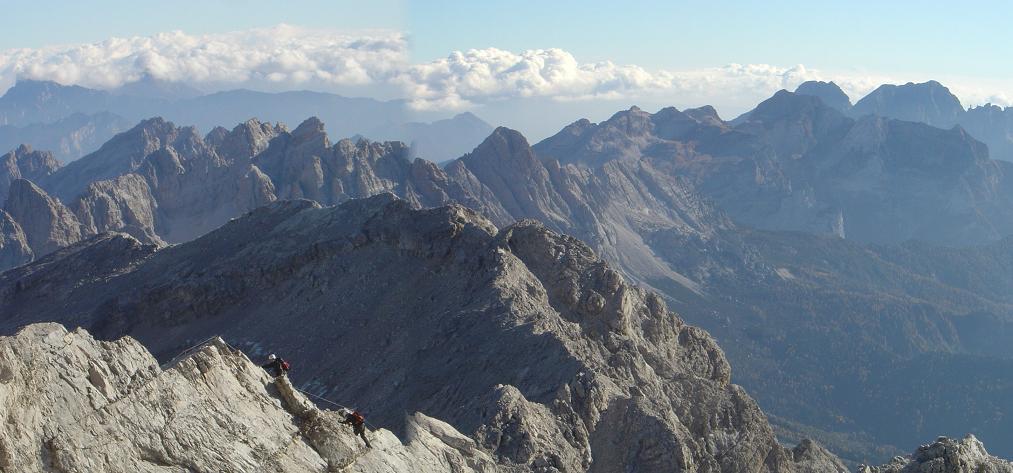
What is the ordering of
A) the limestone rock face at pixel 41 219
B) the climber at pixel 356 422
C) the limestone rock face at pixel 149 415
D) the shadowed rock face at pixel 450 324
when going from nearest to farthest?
1. the limestone rock face at pixel 149 415
2. the climber at pixel 356 422
3. the shadowed rock face at pixel 450 324
4. the limestone rock face at pixel 41 219

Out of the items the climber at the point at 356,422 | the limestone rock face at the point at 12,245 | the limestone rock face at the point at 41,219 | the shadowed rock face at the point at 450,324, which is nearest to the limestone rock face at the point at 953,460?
the shadowed rock face at the point at 450,324

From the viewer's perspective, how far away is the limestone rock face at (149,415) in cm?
2803

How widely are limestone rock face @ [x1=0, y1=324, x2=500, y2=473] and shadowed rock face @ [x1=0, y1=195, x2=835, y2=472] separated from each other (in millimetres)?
19707

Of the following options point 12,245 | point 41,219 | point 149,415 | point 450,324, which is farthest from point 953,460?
point 41,219

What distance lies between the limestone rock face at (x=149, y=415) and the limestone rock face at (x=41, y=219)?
158593 millimetres

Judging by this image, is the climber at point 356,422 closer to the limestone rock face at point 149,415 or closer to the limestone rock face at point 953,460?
the limestone rock face at point 149,415

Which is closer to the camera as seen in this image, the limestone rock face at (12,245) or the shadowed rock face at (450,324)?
the shadowed rock face at (450,324)

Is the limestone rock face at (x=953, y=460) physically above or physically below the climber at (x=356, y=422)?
below

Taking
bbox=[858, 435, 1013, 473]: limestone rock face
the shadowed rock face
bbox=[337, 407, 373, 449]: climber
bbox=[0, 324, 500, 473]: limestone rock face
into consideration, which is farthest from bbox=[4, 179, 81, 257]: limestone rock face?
bbox=[858, 435, 1013, 473]: limestone rock face

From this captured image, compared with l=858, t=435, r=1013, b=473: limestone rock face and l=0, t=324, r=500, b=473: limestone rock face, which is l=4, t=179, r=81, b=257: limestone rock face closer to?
l=0, t=324, r=500, b=473: limestone rock face

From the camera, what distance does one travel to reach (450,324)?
74812 millimetres

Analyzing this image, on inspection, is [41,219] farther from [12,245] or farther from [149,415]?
[149,415]

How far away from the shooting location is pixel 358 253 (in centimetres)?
9094

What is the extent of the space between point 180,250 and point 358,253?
2521 centimetres
